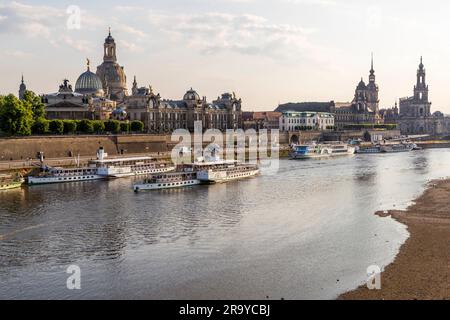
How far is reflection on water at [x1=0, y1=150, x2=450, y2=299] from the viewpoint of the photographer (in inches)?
758

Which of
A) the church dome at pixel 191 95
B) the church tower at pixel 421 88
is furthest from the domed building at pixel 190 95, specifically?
the church tower at pixel 421 88

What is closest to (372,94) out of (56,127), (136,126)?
(136,126)

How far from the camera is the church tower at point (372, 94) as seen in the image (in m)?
142

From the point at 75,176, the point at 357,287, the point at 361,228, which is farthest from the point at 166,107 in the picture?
the point at 357,287

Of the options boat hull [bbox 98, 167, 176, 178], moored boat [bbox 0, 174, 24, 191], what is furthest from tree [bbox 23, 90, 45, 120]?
moored boat [bbox 0, 174, 24, 191]

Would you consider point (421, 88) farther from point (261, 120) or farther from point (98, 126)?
point (98, 126)

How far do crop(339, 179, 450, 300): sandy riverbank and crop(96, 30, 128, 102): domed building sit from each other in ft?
242

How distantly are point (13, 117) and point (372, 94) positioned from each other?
105 m

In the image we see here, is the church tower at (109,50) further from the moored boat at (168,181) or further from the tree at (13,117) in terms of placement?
the moored boat at (168,181)

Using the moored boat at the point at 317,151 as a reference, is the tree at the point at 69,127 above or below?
above

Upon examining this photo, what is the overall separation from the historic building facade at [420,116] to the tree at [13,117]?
108 metres

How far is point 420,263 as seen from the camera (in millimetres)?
21453

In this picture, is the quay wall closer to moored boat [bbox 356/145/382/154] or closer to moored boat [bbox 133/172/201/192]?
moored boat [bbox 133/172/201/192]
